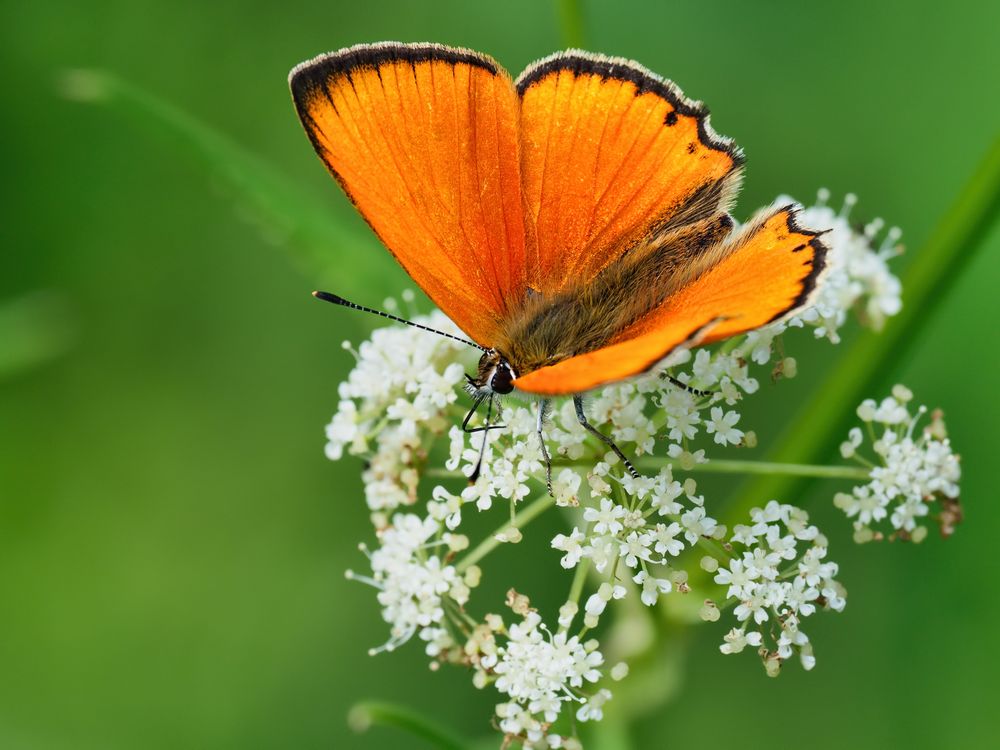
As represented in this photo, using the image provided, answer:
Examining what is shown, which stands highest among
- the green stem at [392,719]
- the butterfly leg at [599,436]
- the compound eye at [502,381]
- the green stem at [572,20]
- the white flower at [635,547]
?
the green stem at [572,20]

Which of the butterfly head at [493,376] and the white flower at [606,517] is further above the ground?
the butterfly head at [493,376]

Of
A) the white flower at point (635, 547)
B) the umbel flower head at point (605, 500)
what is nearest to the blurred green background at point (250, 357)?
the umbel flower head at point (605, 500)

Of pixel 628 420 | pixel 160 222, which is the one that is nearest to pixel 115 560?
pixel 160 222

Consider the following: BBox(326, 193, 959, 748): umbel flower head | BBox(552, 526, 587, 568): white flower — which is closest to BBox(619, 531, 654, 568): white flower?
BBox(326, 193, 959, 748): umbel flower head

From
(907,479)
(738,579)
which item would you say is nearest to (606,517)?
(738,579)

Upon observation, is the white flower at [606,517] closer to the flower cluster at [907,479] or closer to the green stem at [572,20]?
the flower cluster at [907,479]

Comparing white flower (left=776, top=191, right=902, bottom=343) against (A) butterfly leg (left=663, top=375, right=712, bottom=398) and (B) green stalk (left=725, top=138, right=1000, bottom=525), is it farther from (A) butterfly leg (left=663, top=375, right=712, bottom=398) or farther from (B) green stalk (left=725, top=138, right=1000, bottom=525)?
(A) butterfly leg (left=663, top=375, right=712, bottom=398)

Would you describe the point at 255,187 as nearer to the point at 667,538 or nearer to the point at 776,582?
the point at 667,538
